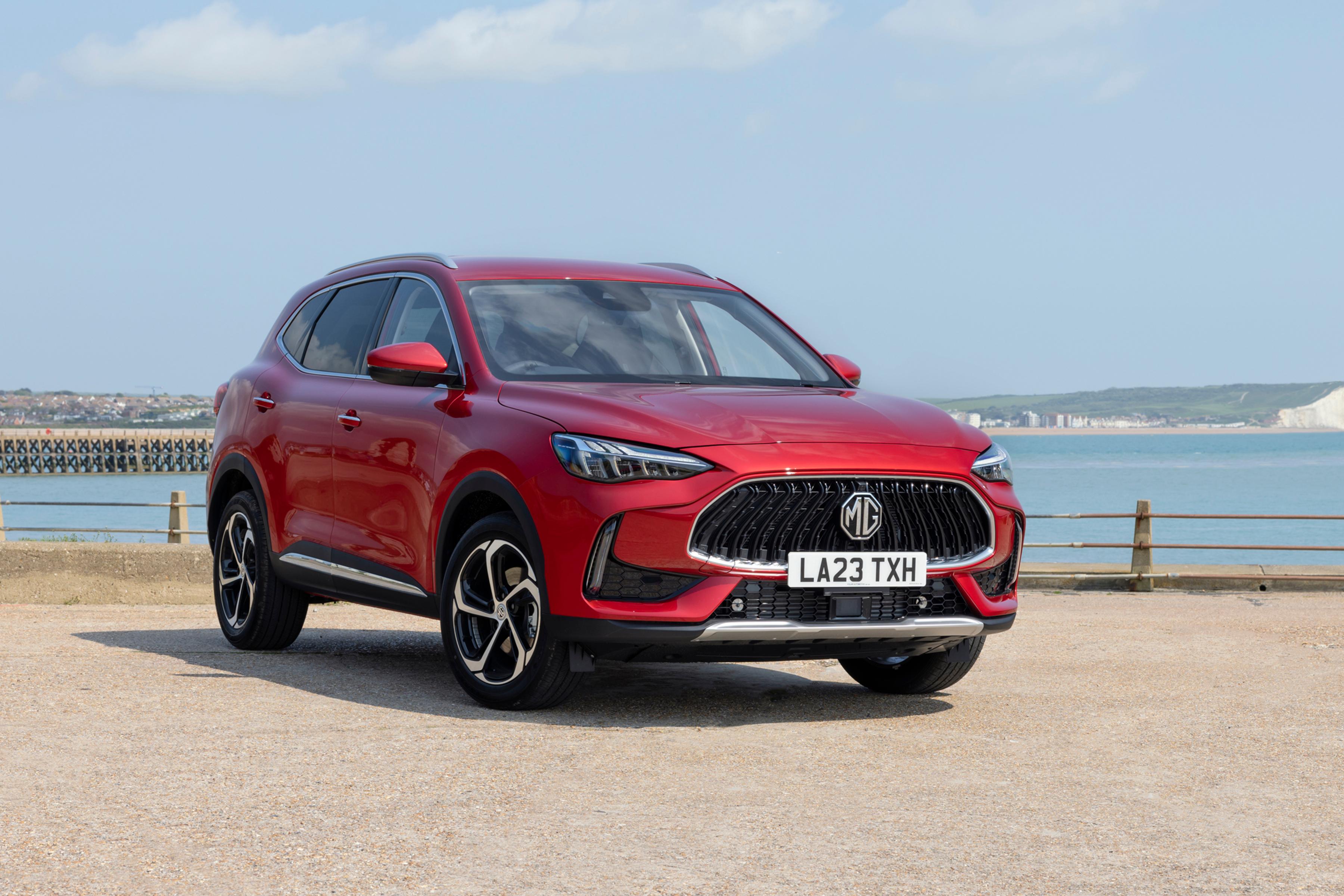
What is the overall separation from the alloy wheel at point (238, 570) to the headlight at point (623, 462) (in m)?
3.01

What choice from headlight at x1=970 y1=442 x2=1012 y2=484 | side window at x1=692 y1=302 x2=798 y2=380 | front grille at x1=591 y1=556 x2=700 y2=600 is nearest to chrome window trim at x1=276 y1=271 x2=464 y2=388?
side window at x1=692 y1=302 x2=798 y2=380

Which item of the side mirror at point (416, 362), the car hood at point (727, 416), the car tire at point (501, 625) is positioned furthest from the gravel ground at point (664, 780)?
the side mirror at point (416, 362)

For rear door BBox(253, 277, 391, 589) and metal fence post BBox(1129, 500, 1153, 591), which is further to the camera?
metal fence post BBox(1129, 500, 1153, 591)

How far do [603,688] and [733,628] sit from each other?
5.11ft

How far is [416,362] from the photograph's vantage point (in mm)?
6496

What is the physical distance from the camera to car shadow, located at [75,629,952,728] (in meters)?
6.47

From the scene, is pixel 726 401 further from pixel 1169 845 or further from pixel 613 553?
pixel 1169 845

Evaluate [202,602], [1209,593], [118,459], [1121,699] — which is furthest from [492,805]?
[118,459]

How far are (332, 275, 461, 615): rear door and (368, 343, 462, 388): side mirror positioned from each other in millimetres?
61

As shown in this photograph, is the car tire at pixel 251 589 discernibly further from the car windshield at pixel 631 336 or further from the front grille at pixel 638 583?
the front grille at pixel 638 583

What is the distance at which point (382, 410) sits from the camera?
281 inches

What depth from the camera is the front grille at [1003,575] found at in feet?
21.1

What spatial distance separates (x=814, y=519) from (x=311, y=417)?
2.85 metres

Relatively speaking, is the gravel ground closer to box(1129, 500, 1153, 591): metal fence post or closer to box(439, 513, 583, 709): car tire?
box(439, 513, 583, 709): car tire
